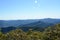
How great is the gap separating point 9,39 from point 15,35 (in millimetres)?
846

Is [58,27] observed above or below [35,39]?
above

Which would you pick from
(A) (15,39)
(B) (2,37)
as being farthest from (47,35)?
(B) (2,37)

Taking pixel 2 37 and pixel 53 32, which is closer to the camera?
pixel 53 32

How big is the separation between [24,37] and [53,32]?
11.9 feet

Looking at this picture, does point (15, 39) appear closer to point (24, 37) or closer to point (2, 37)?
point (24, 37)

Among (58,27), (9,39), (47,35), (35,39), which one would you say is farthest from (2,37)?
(58,27)

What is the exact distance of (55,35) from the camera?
72.3 ft

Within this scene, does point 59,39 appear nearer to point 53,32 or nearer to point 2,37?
point 53,32

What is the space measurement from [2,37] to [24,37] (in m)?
3.47

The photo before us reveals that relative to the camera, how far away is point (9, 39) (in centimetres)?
2117

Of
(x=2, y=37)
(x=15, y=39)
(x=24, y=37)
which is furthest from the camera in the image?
(x=2, y=37)

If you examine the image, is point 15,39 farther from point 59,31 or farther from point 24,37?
point 59,31

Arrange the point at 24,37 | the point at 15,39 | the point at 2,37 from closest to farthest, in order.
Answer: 1. the point at 15,39
2. the point at 24,37
3. the point at 2,37

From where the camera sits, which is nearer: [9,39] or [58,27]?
[9,39]
